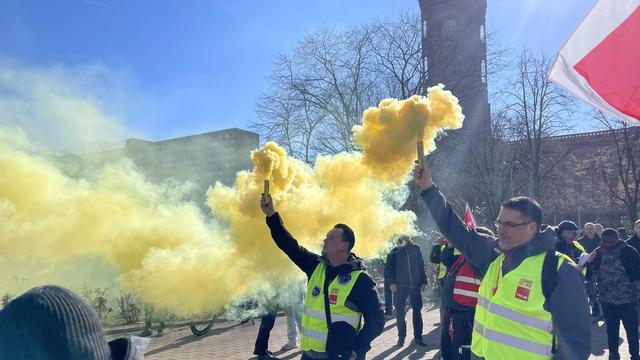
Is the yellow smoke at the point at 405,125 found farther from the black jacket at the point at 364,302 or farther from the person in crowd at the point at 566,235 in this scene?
the person in crowd at the point at 566,235

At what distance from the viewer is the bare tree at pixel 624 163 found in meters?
26.8

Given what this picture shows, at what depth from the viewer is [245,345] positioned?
977 centimetres

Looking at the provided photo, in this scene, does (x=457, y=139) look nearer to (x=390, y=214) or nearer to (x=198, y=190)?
(x=198, y=190)

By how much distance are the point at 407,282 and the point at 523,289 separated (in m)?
6.78

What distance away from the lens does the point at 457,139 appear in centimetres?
2798

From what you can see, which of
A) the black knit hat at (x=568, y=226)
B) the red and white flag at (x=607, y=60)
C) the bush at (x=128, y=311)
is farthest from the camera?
the bush at (x=128, y=311)

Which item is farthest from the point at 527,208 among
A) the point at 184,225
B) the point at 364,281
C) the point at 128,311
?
the point at 128,311

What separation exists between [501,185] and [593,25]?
82.8ft

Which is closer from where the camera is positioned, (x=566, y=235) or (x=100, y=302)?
(x=566, y=235)

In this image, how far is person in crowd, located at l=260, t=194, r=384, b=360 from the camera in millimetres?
3961

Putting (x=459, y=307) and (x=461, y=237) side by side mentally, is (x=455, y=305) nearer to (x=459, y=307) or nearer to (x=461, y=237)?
(x=459, y=307)

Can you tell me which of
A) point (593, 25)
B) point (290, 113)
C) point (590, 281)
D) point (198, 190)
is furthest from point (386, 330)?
point (290, 113)

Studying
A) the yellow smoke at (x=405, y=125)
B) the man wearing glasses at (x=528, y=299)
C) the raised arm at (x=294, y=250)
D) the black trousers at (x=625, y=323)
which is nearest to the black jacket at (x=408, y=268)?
the black trousers at (x=625, y=323)

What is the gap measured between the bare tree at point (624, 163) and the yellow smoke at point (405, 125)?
76.1 ft
